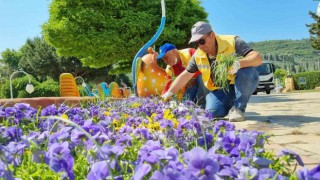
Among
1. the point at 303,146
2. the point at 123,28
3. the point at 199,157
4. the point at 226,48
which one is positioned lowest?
the point at 303,146

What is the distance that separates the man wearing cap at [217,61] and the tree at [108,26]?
11.7 m

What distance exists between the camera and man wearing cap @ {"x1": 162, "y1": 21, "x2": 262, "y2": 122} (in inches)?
173

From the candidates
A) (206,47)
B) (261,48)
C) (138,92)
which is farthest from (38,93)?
(261,48)

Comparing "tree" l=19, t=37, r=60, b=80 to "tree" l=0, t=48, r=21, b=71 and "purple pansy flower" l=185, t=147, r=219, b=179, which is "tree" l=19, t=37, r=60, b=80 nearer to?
"tree" l=0, t=48, r=21, b=71

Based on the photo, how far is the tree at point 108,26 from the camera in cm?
1641

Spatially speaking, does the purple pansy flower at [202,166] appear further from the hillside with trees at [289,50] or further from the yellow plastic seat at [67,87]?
the hillside with trees at [289,50]

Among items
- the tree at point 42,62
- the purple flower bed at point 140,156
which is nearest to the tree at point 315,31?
the tree at point 42,62

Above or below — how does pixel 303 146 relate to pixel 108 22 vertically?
below

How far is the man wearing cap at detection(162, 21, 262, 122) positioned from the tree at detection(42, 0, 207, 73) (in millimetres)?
11693

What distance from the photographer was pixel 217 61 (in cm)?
450

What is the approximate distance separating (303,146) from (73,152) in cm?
180

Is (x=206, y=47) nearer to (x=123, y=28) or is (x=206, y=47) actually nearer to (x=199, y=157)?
(x=199, y=157)

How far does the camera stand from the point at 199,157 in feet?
2.72

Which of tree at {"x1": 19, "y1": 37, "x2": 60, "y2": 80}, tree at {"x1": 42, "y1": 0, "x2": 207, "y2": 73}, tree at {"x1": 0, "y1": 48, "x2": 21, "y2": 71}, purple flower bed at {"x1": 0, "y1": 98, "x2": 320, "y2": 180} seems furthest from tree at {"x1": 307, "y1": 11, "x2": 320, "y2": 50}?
tree at {"x1": 0, "y1": 48, "x2": 21, "y2": 71}
